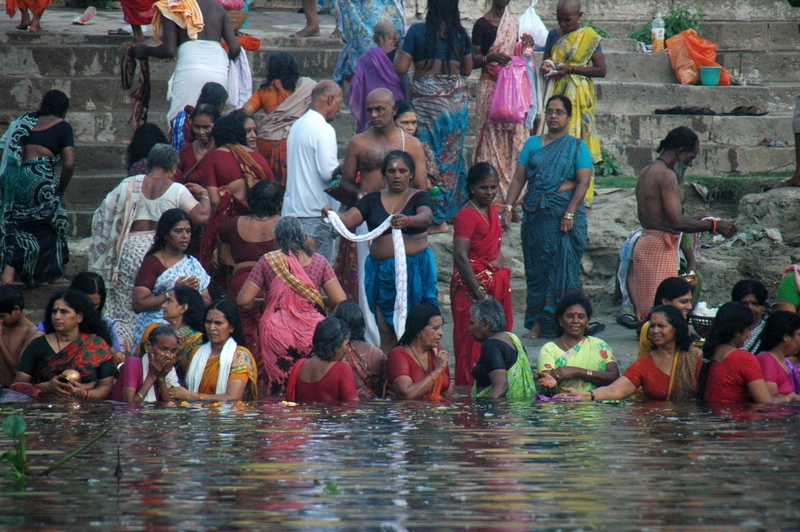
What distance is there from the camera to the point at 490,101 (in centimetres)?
1044

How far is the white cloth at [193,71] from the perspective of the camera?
9.85 meters

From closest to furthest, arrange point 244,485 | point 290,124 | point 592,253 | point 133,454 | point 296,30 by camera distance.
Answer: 1. point 244,485
2. point 133,454
3. point 290,124
4. point 592,253
5. point 296,30

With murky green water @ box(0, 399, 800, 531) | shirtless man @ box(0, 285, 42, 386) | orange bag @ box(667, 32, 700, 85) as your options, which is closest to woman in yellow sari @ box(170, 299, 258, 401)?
murky green water @ box(0, 399, 800, 531)

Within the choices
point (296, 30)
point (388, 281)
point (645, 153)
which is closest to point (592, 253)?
point (645, 153)

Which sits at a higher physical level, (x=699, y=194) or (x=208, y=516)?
(x=699, y=194)

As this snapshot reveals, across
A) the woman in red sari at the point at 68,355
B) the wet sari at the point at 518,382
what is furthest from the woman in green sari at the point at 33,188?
the wet sari at the point at 518,382

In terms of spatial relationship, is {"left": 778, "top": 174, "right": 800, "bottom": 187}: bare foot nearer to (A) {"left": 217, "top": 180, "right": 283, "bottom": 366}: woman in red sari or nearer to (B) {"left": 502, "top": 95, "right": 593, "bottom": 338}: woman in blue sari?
(B) {"left": 502, "top": 95, "right": 593, "bottom": 338}: woman in blue sari

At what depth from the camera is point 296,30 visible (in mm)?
14023

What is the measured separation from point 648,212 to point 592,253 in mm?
1738

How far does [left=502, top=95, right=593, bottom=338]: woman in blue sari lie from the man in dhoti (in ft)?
8.75

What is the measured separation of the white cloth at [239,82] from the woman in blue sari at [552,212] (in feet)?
Answer: 8.95

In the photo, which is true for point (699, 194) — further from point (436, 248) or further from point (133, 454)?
point (133, 454)

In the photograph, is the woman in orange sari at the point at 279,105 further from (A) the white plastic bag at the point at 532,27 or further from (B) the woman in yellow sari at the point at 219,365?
(B) the woman in yellow sari at the point at 219,365

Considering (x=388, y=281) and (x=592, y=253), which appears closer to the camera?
(x=388, y=281)
